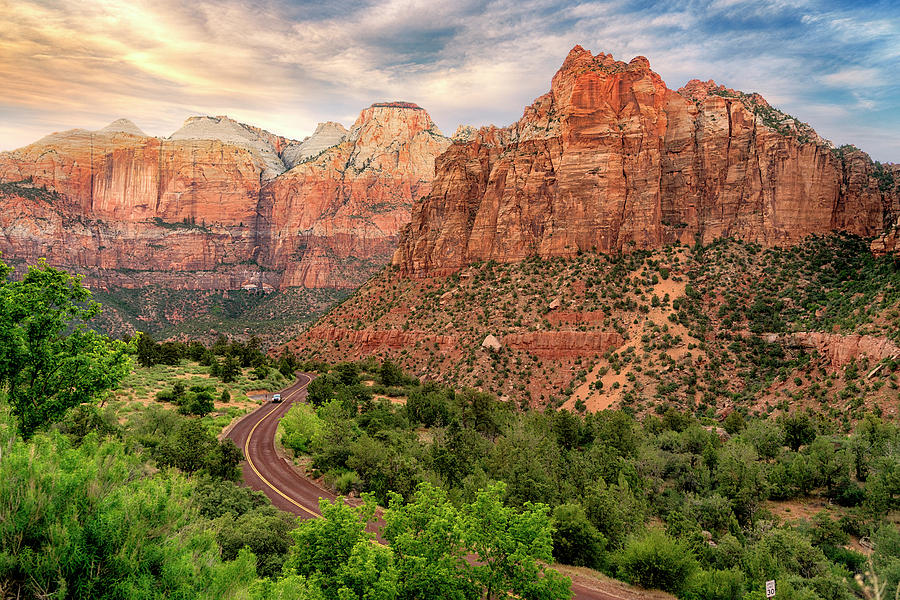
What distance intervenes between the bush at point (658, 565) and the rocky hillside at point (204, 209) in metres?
148

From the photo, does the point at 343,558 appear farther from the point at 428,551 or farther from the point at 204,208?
the point at 204,208

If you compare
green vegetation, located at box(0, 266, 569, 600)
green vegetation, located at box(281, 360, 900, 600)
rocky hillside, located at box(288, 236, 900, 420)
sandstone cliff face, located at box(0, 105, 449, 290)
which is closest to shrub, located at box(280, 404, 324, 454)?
green vegetation, located at box(281, 360, 900, 600)

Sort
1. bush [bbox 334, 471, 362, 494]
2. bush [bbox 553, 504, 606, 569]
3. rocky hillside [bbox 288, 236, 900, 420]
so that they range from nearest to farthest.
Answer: bush [bbox 553, 504, 606, 569] < bush [bbox 334, 471, 362, 494] < rocky hillside [bbox 288, 236, 900, 420]

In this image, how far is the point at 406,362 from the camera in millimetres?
67625

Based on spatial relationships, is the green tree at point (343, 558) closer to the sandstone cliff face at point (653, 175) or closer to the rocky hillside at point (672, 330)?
the rocky hillside at point (672, 330)

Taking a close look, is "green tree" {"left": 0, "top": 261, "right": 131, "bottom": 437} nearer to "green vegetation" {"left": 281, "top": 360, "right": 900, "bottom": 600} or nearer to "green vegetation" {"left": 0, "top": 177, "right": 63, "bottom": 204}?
"green vegetation" {"left": 281, "top": 360, "right": 900, "bottom": 600}

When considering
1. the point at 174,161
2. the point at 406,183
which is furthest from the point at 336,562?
the point at 174,161

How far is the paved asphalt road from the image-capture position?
74.9ft

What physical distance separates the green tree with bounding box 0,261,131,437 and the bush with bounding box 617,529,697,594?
19.2 meters

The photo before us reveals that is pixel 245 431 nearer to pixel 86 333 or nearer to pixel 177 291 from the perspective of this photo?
pixel 86 333

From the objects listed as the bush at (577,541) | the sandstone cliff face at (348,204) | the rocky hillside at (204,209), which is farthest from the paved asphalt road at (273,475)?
the sandstone cliff face at (348,204)

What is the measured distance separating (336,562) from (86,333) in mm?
10132

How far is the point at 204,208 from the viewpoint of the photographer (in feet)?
596

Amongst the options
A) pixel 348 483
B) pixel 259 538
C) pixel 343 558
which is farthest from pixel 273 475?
pixel 343 558
